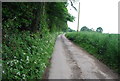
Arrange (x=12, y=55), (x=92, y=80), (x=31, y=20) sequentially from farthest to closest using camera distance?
(x=31, y=20), (x=92, y=80), (x=12, y=55)

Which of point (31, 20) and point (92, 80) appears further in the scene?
point (31, 20)

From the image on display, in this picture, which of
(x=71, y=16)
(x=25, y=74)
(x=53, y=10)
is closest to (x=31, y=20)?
(x=25, y=74)

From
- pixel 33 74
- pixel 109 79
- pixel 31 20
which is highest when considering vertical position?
pixel 31 20

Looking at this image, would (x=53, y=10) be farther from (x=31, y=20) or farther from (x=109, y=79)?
(x=109, y=79)

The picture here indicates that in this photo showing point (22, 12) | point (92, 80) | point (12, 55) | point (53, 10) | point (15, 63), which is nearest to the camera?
point (15, 63)

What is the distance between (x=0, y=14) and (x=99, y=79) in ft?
18.8

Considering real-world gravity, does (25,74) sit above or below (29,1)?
below

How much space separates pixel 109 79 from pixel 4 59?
4572 mm

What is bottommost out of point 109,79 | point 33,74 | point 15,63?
point 109,79

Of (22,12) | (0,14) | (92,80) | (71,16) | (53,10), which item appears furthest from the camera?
(71,16)

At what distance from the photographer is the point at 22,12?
8312 millimetres

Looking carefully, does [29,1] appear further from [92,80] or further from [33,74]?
[92,80]

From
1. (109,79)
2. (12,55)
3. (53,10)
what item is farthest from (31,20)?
(53,10)

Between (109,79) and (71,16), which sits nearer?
(109,79)
